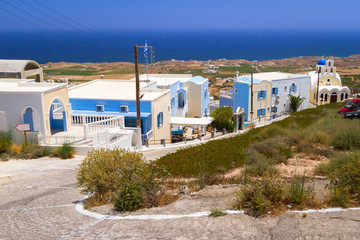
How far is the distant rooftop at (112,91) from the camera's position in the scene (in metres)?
24.3

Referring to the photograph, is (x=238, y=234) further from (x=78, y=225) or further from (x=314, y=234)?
(x=78, y=225)

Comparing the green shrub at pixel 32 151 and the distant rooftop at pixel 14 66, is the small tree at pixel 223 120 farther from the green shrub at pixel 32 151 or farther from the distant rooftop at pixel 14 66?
the green shrub at pixel 32 151

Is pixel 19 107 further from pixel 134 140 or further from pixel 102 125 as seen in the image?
pixel 134 140

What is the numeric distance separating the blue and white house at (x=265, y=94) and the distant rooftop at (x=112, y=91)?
1441 cm

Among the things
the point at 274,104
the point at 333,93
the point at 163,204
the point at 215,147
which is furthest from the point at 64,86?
the point at 333,93

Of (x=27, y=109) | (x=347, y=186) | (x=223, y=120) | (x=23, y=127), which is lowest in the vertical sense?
(x=223, y=120)

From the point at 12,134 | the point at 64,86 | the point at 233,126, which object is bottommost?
the point at 233,126

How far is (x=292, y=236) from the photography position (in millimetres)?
5898

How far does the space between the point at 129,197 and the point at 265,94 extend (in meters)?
35.4

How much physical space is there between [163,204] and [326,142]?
9.13 m

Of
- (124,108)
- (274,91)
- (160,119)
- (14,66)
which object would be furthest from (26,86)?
(274,91)

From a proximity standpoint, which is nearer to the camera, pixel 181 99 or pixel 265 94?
pixel 181 99

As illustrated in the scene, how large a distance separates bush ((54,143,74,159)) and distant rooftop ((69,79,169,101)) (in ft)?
26.3

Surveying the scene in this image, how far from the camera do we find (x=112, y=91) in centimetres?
2631
